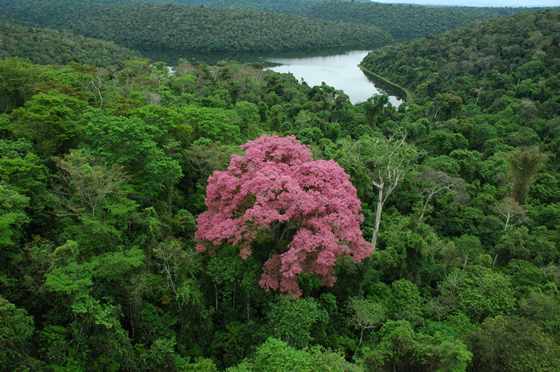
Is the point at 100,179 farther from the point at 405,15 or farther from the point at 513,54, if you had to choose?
the point at 405,15

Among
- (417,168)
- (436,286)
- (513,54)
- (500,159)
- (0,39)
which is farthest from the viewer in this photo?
(513,54)

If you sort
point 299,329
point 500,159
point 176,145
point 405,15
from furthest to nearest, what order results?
1. point 405,15
2. point 500,159
3. point 176,145
4. point 299,329

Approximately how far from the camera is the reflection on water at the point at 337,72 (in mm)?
57866

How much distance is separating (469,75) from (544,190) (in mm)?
32494

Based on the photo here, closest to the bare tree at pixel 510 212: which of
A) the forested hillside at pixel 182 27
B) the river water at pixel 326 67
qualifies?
the river water at pixel 326 67

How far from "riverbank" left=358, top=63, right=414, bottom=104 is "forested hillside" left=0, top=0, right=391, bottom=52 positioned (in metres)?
24.2

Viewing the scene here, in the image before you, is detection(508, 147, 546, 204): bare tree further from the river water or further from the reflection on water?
the reflection on water

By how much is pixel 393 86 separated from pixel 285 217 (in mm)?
58693

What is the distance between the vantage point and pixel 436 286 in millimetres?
14922

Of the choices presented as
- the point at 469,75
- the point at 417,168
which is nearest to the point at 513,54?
the point at 469,75

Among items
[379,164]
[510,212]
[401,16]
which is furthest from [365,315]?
[401,16]

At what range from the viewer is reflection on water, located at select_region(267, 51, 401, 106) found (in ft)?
190

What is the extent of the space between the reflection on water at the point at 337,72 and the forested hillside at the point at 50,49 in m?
26.0

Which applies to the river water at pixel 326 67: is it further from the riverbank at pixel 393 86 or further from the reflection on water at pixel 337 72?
the riverbank at pixel 393 86
